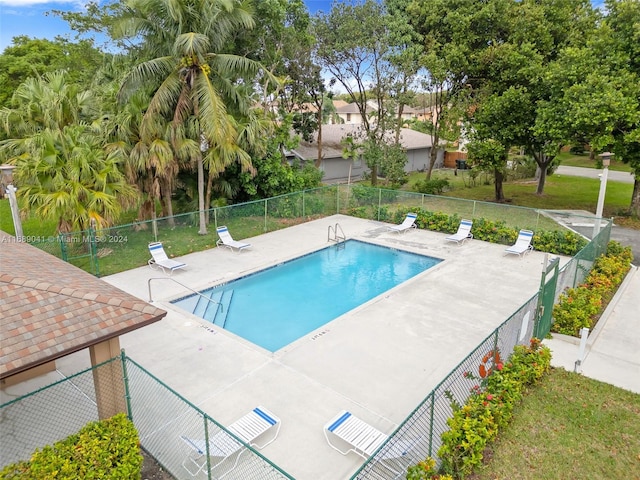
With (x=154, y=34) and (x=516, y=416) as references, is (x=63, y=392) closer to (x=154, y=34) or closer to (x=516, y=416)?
(x=516, y=416)

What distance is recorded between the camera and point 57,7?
28.6 m

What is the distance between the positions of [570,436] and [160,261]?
1173 cm

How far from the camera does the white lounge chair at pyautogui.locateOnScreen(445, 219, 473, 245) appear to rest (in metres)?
17.2

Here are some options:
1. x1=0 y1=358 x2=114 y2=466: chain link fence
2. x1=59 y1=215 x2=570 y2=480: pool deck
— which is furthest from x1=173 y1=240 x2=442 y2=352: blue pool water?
x1=0 y1=358 x2=114 y2=466: chain link fence

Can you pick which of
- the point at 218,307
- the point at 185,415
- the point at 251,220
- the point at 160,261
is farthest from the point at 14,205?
the point at 251,220

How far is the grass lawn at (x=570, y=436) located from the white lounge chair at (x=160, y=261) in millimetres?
10449

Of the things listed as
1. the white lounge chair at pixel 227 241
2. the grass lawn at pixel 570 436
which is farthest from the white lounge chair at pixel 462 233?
the grass lawn at pixel 570 436

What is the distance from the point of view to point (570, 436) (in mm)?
6598

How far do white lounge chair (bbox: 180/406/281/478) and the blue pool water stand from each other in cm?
340

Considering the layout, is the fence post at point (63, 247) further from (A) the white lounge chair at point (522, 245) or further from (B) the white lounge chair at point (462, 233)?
(A) the white lounge chair at point (522, 245)

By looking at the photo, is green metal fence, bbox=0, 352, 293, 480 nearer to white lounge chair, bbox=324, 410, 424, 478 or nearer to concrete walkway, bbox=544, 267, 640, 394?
white lounge chair, bbox=324, 410, 424, 478

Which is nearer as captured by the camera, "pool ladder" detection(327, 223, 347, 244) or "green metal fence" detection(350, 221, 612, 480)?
"green metal fence" detection(350, 221, 612, 480)

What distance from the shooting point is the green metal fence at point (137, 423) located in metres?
6.15

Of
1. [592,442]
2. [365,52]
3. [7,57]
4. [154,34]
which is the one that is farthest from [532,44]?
[7,57]
